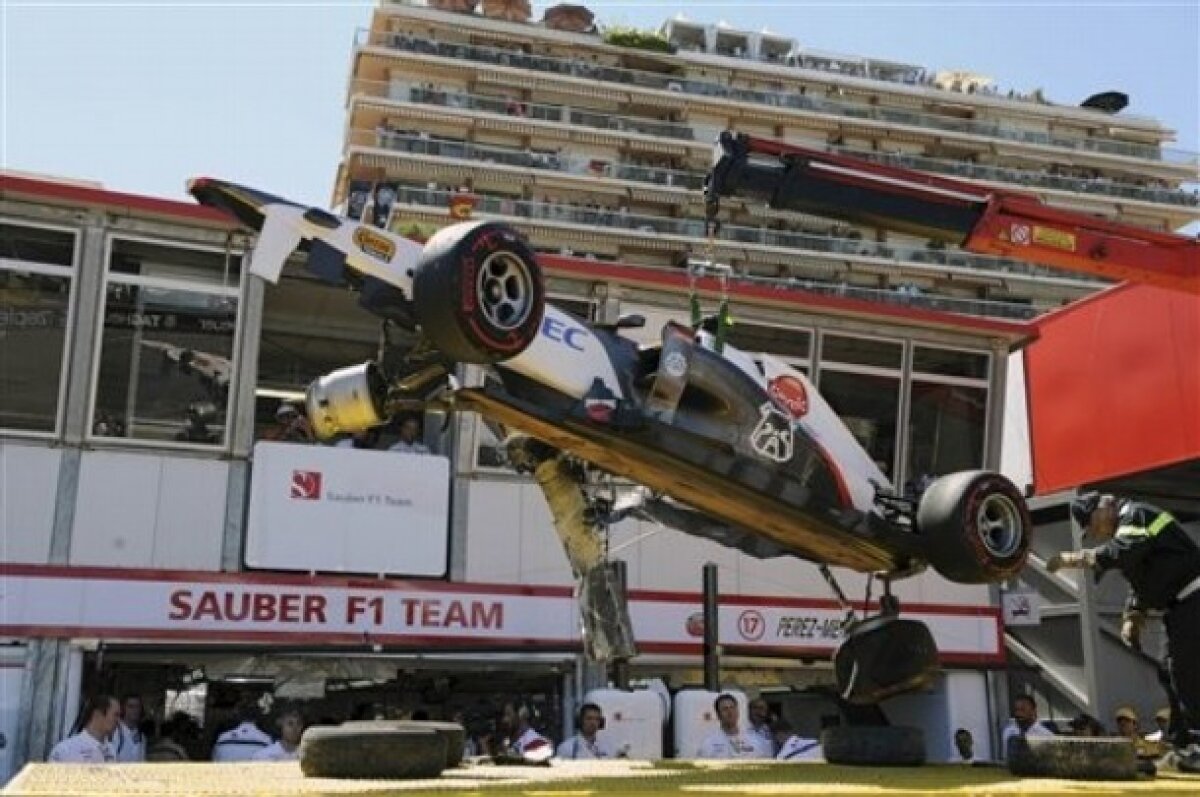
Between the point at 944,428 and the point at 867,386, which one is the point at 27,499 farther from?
the point at 944,428

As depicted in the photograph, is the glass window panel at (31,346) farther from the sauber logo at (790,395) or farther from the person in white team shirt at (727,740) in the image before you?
the sauber logo at (790,395)

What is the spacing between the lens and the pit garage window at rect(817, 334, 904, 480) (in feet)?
55.7

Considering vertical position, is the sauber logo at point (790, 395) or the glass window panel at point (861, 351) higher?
the glass window panel at point (861, 351)

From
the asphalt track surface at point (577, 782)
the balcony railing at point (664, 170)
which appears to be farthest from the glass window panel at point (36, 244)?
the balcony railing at point (664, 170)

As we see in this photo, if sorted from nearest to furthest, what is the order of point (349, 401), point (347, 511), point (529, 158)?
point (349, 401) → point (347, 511) → point (529, 158)

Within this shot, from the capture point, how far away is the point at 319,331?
1734cm

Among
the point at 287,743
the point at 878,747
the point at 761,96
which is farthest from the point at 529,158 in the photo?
the point at 878,747

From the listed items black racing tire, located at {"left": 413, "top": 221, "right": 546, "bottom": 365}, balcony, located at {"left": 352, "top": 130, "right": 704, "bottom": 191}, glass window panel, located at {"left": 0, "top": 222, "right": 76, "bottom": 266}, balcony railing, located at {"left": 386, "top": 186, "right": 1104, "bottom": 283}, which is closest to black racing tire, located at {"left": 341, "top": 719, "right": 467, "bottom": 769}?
black racing tire, located at {"left": 413, "top": 221, "right": 546, "bottom": 365}

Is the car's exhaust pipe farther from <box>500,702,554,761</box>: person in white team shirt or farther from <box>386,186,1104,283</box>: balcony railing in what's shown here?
<box>386,186,1104,283</box>: balcony railing

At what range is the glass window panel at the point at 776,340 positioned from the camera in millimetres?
16656

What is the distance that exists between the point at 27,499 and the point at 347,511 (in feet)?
11.7

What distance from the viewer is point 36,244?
13852 mm

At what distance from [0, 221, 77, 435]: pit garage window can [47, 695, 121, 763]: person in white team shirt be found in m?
4.20

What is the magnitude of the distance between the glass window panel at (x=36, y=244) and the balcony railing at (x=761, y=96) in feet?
192
